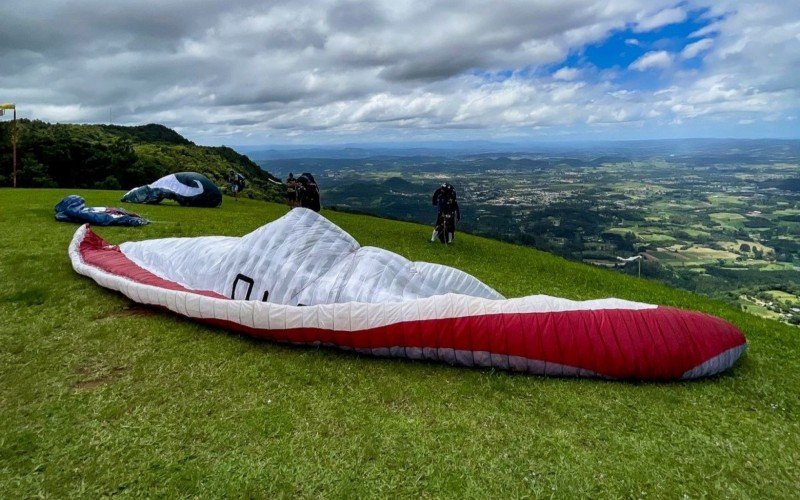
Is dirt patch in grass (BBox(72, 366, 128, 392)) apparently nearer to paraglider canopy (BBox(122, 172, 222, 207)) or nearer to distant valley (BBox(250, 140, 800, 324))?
paraglider canopy (BBox(122, 172, 222, 207))

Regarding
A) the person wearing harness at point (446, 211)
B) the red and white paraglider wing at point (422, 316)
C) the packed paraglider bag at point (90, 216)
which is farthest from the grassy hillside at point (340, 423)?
the person wearing harness at point (446, 211)

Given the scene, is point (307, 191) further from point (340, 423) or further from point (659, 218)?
point (659, 218)

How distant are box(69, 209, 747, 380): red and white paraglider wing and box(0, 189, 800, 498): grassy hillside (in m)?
0.21

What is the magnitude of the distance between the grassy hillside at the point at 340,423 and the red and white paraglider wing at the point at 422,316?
0.21 metres

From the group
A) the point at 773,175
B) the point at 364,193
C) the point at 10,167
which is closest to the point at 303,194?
the point at 10,167

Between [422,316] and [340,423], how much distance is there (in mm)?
1506

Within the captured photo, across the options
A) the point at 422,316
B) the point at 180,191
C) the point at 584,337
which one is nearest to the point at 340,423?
the point at 422,316

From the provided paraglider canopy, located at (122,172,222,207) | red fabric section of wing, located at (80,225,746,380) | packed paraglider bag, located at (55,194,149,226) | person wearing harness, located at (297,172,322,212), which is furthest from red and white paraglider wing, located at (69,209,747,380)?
paraglider canopy, located at (122,172,222,207)

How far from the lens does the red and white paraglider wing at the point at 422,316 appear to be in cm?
437

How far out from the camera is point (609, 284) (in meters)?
10.6

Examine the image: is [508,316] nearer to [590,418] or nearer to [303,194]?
[590,418]

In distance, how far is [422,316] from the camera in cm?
464

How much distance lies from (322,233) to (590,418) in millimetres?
4174

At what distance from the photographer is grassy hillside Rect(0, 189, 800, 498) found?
2.92 m
